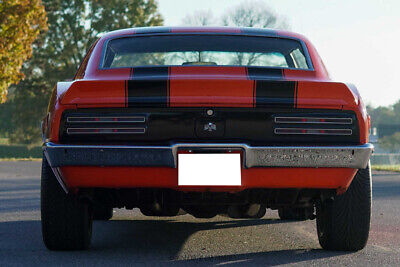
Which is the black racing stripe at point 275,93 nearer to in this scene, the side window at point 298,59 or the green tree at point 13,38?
the side window at point 298,59

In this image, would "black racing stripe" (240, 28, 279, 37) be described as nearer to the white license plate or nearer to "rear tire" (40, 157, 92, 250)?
the white license plate

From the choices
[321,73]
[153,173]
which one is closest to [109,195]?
[153,173]

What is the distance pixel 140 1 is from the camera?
41250 mm

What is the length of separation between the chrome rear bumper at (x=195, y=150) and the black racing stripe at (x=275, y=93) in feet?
0.87

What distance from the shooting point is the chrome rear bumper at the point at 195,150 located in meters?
3.95

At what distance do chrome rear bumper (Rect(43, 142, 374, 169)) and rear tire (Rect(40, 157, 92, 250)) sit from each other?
15.8 inches

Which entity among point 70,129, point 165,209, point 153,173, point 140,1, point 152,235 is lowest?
point 152,235

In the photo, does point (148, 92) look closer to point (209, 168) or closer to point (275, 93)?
point (209, 168)

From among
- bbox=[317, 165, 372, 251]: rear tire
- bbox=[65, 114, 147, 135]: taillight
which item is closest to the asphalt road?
bbox=[317, 165, 372, 251]: rear tire

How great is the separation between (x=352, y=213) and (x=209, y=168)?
1067 millimetres

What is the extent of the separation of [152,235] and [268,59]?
1.71 meters

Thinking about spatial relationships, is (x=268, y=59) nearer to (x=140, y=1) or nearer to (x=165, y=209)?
(x=165, y=209)

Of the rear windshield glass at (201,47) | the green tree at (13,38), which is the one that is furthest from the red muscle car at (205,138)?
the green tree at (13,38)

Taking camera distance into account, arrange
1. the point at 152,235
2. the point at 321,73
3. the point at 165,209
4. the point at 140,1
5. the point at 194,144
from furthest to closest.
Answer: the point at 140,1, the point at 152,235, the point at 165,209, the point at 321,73, the point at 194,144
